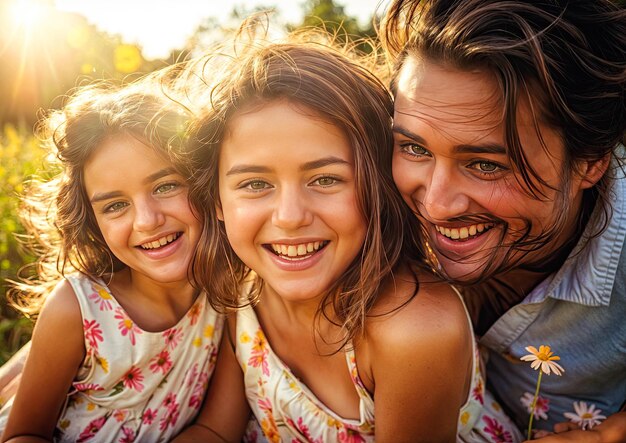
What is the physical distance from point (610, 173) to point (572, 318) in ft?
2.11

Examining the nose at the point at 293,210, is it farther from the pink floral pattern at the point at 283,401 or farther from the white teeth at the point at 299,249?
the pink floral pattern at the point at 283,401

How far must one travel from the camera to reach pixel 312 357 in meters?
2.56

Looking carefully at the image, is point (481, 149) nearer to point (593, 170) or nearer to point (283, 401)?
point (593, 170)

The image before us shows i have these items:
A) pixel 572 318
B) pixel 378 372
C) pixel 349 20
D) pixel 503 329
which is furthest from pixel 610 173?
pixel 349 20

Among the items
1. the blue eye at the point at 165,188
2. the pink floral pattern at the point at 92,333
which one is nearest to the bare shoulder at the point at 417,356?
the blue eye at the point at 165,188

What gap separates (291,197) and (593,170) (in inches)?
46.7

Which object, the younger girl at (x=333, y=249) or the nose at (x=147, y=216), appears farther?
the nose at (x=147, y=216)

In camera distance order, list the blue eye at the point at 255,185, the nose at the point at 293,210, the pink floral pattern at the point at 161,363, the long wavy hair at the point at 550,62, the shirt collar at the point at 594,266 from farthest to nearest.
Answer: the pink floral pattern at the point at 161,363 < the shirt collar at the point at 594,266 < the blue eye at the point at 255,185 < the nose at the point at 293,210 < the long wavy hair at the point at 550,62

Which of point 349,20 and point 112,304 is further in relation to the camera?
point 349,20

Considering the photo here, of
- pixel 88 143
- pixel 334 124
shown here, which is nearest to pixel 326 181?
pixel 334 124

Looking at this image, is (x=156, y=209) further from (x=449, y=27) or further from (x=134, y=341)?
(x=449, y=27)

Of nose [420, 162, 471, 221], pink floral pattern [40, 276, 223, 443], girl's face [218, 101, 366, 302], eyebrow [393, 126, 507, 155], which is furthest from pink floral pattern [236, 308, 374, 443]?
eyebrow [393, 126, 507, 155]

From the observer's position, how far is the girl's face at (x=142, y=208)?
2504 mm

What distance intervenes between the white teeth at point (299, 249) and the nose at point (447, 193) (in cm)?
45
